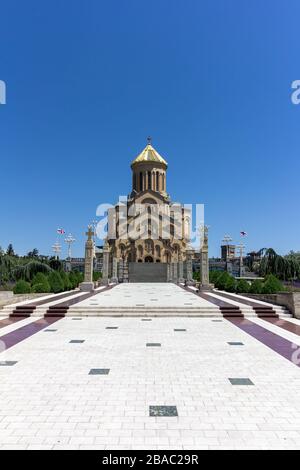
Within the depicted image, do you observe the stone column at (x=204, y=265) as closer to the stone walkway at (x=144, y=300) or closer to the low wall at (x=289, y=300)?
the stone walkway at (x=144, y=300)

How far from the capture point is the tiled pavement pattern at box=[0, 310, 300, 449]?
3.41 metres

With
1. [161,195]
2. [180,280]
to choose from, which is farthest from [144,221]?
Result: [180,280]

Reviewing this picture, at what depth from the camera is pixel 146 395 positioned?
455 cm

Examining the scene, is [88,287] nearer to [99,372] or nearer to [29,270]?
[29,270]

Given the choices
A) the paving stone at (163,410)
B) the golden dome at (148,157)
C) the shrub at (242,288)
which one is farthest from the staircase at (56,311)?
the golden dome at (148,157)

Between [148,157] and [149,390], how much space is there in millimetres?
55206

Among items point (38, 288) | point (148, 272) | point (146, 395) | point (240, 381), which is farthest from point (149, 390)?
point (148, 272)

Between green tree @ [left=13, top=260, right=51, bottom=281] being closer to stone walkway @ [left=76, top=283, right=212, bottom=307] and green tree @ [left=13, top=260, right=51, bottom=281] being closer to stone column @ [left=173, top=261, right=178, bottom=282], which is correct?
stone column @ [left=173, top=261, right=178, bottom=282]

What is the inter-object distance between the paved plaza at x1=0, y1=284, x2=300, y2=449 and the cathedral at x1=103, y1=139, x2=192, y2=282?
42.3 metres

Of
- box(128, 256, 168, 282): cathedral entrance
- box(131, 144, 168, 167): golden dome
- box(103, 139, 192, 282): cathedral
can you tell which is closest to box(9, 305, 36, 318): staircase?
box(128, 256, 168, 282): cathedral entrance

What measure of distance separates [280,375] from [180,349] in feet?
7.05

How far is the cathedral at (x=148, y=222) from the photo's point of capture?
53531 millimetres

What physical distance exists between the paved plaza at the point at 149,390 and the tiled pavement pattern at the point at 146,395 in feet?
0.04
